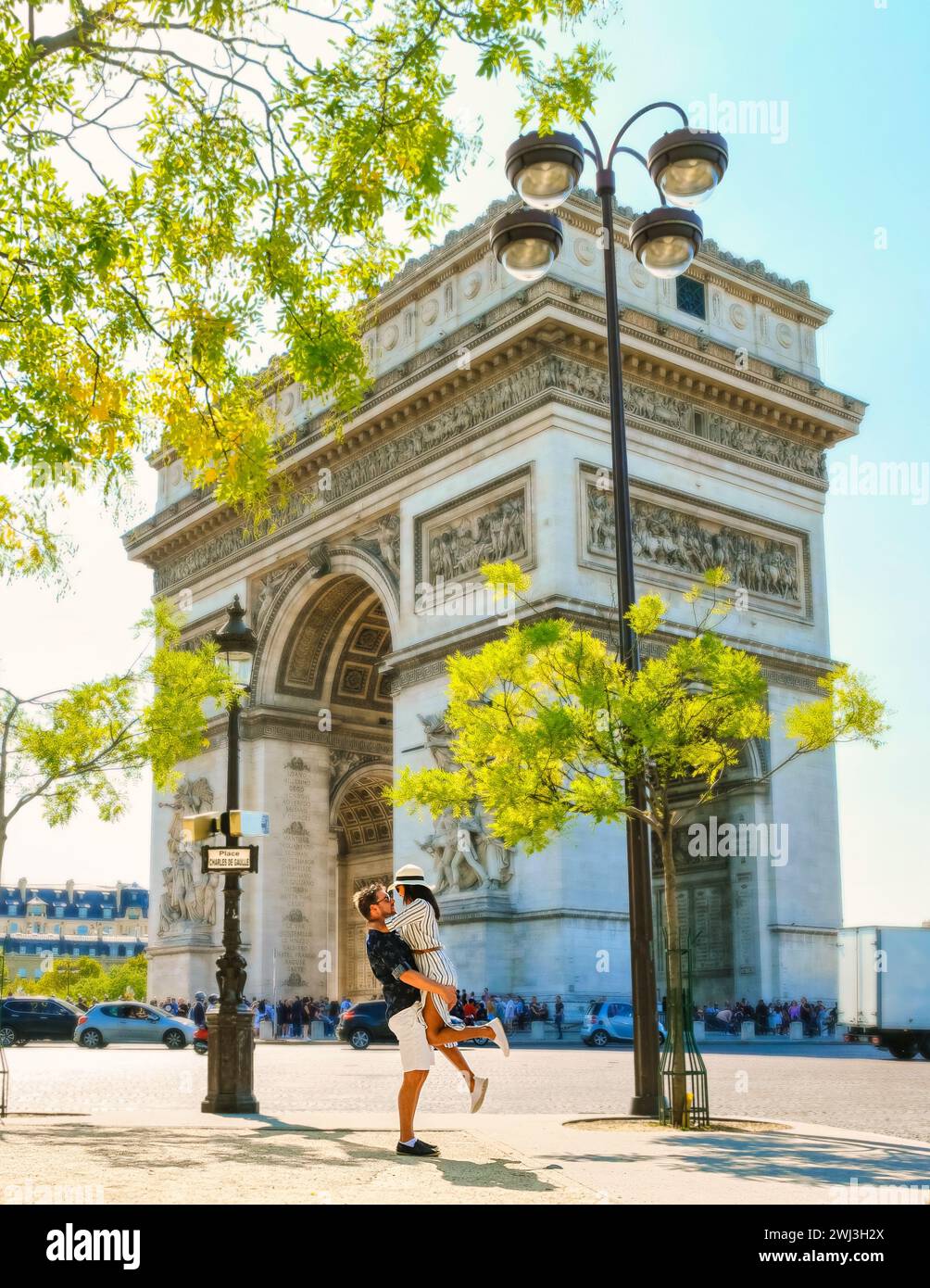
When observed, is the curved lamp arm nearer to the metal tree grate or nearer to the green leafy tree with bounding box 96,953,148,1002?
the metal tree grate

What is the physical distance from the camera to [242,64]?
1212 cm

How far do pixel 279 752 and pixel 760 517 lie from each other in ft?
48.1

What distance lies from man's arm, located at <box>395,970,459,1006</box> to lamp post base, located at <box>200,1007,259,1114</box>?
5000mm

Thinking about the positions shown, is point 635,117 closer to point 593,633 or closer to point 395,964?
point 395,964

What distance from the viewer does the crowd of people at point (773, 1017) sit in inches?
1251

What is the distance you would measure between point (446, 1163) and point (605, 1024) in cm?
2091

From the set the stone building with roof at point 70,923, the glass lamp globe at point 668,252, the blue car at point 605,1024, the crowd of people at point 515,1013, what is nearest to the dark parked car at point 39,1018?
the crowd of people at point 515,1013

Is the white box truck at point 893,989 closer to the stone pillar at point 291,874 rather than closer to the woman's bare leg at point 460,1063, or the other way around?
the stone pillar at point 291,874

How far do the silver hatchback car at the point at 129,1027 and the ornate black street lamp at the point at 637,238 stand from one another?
24.4m

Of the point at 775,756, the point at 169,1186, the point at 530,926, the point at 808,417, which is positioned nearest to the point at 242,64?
the point at 169,1186

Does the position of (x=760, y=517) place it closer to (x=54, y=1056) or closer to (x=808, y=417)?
(x=808, y=417)

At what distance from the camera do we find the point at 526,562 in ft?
102

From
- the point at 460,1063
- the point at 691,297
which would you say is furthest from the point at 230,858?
the point at 691,297

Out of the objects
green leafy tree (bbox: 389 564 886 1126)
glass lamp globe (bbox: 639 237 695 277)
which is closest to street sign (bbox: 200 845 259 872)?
green leafy tree (bbox: 389 564 886 1126)
